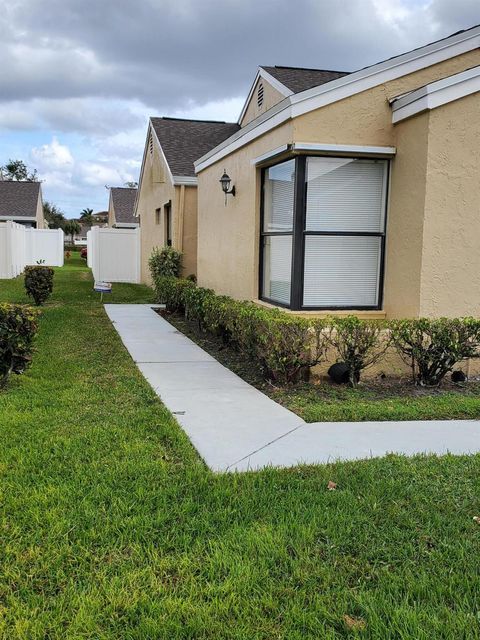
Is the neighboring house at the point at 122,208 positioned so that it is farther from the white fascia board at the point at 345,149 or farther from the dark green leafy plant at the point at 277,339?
the white fascia board at the point at 345,149

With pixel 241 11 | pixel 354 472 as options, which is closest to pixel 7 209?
pixel 241 11

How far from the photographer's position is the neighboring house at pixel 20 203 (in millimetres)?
37781

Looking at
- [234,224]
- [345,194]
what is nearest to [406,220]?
[345,194]

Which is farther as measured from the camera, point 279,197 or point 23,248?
point 23,248

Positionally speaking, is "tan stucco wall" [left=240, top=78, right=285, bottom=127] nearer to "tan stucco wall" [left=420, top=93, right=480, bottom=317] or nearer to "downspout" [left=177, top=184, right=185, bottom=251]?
"downspout" [left=177, top=184, right=185, bottom=251]

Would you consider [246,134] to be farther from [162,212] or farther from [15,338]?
[162,212]

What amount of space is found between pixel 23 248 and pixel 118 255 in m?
5.33

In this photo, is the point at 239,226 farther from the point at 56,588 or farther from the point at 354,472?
the point at 56,588

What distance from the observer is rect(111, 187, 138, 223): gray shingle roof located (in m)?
35.1

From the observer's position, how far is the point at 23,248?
24.4 m

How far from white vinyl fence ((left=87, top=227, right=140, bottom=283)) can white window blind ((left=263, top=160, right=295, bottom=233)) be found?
1361 cm

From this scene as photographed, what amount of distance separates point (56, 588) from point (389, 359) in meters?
5.02

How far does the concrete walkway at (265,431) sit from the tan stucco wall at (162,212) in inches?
355

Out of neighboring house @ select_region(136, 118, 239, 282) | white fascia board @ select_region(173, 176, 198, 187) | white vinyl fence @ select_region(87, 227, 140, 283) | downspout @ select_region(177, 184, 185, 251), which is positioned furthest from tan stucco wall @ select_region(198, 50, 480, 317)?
white vinyl fence @ select_region(87, 227, 140, 283)
